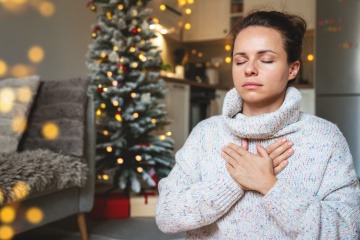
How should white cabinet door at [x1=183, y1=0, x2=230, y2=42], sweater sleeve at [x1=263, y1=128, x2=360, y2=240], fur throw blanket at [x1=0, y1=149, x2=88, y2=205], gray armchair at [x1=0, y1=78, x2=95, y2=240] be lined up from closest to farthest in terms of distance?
sweater sleeve at [x1=263, y1=128, x2=360, y2=240] < fur throw blanket at [x1=0, y1=149, x2=88, y2=205] < gray armchair at [x1=0, y1=78, x2=95, y2=240] < white cabinet door at [x1=183, y1=0, x2=230, y2=42]

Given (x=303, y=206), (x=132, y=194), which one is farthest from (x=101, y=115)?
(x=303, y=206)

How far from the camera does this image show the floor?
189cm

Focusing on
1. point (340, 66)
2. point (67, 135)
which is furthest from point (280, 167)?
point (340, 66)

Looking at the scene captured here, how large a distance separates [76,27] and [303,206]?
3.01 meters

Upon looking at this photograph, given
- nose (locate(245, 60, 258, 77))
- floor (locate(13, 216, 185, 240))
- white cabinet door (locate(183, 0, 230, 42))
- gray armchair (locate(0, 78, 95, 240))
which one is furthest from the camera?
white cabinet door (locate(183, 0, 230, 42))

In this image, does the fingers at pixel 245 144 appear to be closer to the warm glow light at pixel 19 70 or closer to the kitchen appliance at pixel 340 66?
the warm glow light at pixel 19 70

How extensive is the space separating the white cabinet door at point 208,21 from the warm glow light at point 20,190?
161 inches

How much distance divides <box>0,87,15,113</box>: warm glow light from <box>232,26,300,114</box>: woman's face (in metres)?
1.27

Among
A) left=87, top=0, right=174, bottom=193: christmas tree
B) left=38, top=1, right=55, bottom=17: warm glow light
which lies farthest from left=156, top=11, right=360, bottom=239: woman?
left=38, top=1, right=55, bottom=17: warm glow light

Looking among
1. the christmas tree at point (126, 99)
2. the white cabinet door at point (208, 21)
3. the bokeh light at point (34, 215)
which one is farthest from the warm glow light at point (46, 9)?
the white cabinet door at point (208, 21)

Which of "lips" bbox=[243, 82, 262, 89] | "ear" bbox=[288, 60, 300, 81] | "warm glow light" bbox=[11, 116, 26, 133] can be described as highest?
"ear" bbox=[288, 60, 300, 81]

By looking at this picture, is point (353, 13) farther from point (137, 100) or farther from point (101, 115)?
point (101, 115)

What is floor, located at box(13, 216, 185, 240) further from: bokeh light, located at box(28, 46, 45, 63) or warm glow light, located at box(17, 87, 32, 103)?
bokeh light, located at box(28, 46, 45, 63)

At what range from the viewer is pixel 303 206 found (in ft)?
2.42
